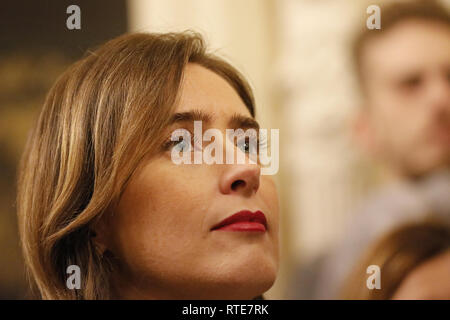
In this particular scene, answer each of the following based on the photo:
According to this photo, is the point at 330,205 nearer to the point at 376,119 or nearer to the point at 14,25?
the point at 376,119

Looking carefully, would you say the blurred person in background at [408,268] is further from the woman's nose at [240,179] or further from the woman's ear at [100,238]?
the woman's ear at [100,238]

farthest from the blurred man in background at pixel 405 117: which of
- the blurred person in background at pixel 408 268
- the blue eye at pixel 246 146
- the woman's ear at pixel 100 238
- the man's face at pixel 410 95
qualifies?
the woman's ear at pixel 100 238

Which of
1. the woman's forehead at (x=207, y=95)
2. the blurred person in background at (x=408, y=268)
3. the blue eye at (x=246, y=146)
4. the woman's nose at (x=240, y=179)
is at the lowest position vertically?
the blurred person in background at (x=408, y=268)

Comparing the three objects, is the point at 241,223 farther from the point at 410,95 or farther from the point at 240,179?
the point at 410,95

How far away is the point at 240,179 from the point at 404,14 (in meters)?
0.96

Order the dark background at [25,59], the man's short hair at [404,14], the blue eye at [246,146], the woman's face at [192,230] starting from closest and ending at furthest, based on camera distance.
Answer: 1. the woman's face at [192,230]
2. the blue eye at [246,146]
3. the dark background at [25,59]
4. the man's short hair at [404,14]

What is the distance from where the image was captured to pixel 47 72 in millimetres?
1534

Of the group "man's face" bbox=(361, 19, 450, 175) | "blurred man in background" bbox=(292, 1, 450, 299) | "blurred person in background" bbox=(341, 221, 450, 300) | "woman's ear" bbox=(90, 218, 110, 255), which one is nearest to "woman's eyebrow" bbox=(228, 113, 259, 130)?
"woman's ear" bbox=(90, 218, 110, 255)

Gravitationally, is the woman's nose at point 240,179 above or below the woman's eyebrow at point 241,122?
below

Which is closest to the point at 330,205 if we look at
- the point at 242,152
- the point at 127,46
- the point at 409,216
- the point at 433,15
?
the point at 409,216

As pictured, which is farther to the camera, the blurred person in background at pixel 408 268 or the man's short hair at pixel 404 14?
the man's short hair at pixel 404 14

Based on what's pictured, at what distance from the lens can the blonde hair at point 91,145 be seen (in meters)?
0.88

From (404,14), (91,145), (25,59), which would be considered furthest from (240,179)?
(404,14)

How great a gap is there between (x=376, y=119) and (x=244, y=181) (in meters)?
0.95
